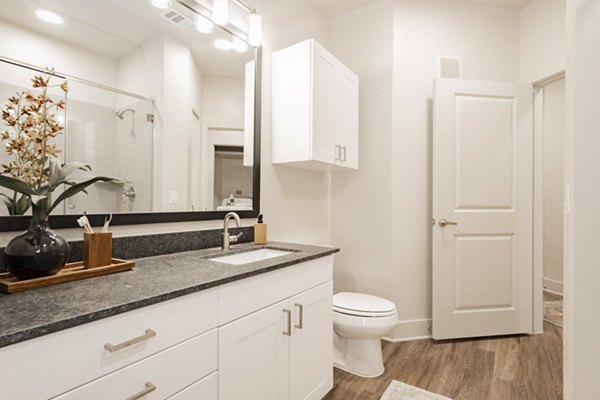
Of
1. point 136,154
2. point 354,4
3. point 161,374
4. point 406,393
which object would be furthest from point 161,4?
point 406,393

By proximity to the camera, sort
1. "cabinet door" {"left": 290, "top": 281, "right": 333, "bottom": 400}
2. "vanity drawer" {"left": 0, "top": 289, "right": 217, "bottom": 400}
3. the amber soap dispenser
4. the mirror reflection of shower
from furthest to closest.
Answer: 1. the amber soap dispenser
2. "cabinet door" {"left": 290, "top": 281, "right": 333, "bottom": 400}
3. the mirror reflection of shower
4. "vanity drawer" {"left": 0, "top": 289, "right": 217, "bottom": 400}

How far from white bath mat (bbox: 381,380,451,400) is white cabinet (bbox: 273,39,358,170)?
4.65ft

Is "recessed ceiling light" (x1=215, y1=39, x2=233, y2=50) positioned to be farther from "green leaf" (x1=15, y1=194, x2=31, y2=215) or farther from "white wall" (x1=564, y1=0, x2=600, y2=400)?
"white wall" (x1=564, y1=0, x2=600, y2=400)

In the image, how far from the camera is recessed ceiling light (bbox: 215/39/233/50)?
5.99 ft

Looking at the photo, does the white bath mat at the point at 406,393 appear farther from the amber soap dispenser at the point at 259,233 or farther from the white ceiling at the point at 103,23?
the white ceiling at the point at 103,23

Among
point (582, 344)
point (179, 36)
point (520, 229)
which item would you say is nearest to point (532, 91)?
point (520, 229)

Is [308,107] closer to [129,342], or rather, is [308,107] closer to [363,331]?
[363,331]

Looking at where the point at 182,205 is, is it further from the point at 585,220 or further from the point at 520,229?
the point at 520,229

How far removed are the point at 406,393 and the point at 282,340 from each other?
931mm

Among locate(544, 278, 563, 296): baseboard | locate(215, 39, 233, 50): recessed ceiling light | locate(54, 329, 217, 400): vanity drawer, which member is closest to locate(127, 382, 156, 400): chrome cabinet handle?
locate(54, 329, 217, 400): vanity drawer

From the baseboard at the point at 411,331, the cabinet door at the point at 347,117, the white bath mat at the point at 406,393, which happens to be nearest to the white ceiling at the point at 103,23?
the cabinet door at the point at 347,117

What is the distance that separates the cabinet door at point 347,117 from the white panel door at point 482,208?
642 mm

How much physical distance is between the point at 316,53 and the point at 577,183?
1.50m

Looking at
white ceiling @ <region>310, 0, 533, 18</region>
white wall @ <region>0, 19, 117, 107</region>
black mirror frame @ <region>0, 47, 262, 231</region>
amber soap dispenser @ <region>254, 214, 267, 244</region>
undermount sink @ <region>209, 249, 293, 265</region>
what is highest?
white ceiling @ <region>310, 0, 533, 18</region>
